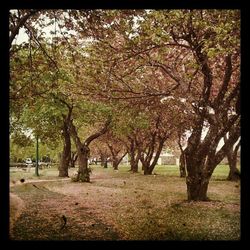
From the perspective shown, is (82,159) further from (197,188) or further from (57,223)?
(57,223)

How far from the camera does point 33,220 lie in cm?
1268

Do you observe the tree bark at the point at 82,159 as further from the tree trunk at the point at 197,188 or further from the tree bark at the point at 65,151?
the tree trunk at the point at 197,188

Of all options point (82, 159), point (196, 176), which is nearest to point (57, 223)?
point (196, 176)

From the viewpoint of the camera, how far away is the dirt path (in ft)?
33.5

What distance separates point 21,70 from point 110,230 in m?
7.13

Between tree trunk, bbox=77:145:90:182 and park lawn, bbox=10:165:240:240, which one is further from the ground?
tree trunk, bbox=77:145:90:182

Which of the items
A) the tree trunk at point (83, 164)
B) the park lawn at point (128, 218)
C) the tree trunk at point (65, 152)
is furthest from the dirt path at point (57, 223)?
the tree trunk at point (65, 152)

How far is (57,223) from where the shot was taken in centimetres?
1223

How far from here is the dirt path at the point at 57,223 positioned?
10203 mm

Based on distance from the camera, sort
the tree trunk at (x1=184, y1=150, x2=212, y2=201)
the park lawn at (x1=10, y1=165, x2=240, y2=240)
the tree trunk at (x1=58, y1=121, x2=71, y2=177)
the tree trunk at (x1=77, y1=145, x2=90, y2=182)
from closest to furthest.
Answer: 1. the park lawn at (x1=10, y1=165, x2=240, y2=240)
2. the tree trunk at (x1=184, y1=150, x2=212, y2=201)
3. the tree trunk at (x1=77, y1=145, x2=90, y2=182)
4. the tree trunk at (x1=58, y1=121, x2=71, y2=177)

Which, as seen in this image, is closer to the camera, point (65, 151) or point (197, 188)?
point (197, 188)

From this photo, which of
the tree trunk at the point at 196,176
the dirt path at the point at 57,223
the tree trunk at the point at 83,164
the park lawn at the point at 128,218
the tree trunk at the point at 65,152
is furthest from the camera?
the tree trunk at the point at 65,152

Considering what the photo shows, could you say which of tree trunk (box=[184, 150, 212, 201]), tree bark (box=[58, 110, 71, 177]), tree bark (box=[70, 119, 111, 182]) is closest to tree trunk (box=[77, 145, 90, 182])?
tree bark (box=[70, 119, 111, 182])

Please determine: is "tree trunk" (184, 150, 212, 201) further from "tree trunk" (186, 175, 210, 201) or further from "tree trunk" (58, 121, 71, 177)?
"tree trunk" (58, 121, 71, 177)
